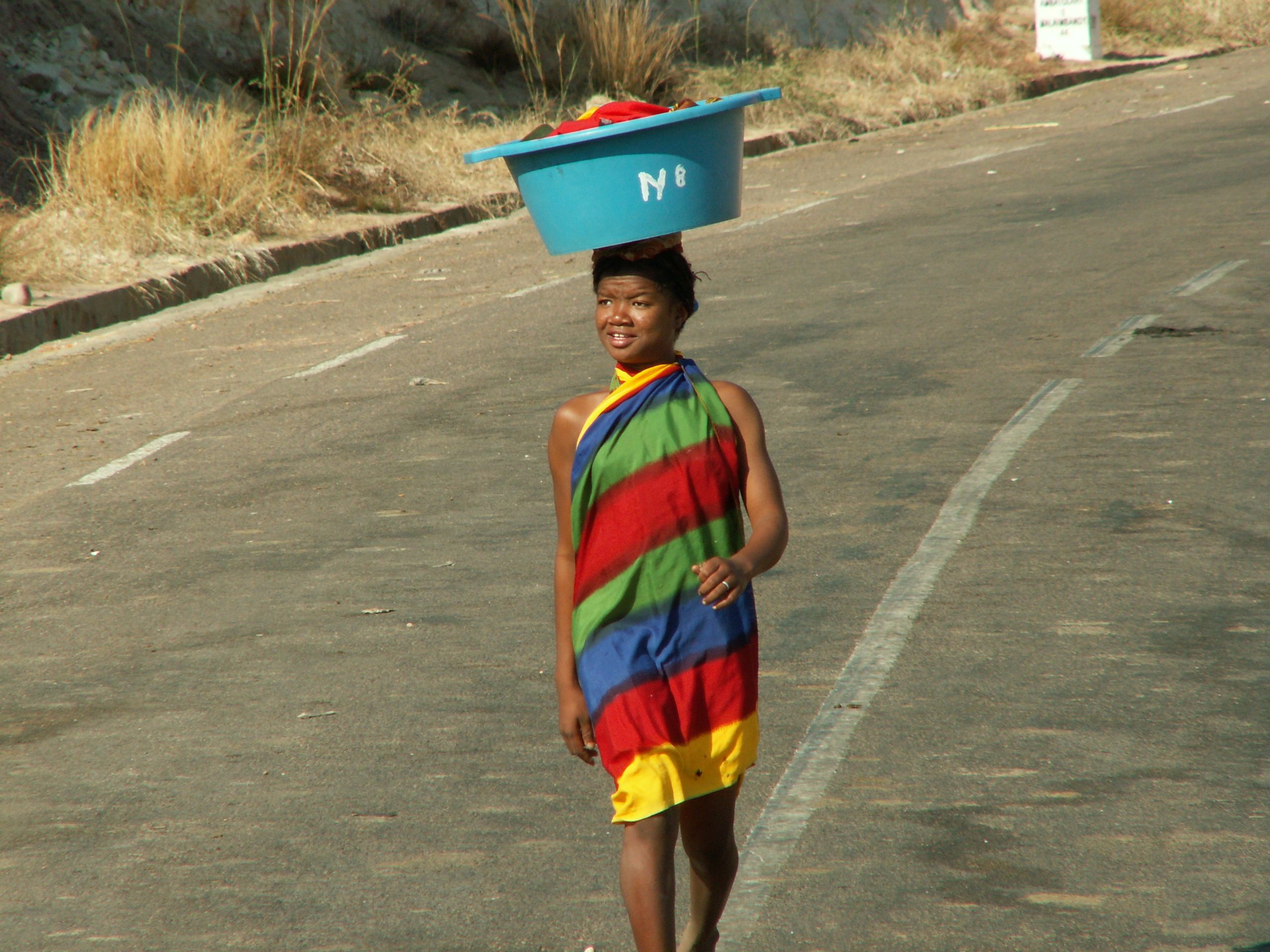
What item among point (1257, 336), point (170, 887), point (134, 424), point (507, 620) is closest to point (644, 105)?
point (170, 887)

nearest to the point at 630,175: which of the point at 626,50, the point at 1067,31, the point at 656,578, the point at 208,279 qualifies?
the point at 656,578

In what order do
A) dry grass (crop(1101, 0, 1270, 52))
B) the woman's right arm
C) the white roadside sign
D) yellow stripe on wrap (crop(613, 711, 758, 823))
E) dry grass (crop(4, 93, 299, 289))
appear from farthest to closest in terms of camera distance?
dry grass (crop(1101, 0, 1270, 52)), the white roadside sign, dry grass (crop(4, 93, 299, 289)), the woman's right arm, yellow stripe on wrap (crop(613, 711, 758, 823))

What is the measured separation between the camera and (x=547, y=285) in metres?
12.0

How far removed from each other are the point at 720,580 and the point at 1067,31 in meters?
26.5

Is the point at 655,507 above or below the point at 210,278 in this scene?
above

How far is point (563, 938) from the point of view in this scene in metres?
3.39

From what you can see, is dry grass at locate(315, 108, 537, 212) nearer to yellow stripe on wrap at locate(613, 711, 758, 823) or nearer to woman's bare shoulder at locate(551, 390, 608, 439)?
woman's bare shoulder at locate(551, 390, 608, 439)

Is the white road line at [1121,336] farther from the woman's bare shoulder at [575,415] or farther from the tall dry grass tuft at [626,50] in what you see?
the tall dry grass tuft at [626,50]

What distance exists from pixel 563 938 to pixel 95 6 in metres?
17.8

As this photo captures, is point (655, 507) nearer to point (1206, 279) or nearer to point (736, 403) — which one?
point (736, 403)

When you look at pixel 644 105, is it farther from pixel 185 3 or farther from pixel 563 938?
pixel 185 3

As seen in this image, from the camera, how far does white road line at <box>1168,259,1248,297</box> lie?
997cm

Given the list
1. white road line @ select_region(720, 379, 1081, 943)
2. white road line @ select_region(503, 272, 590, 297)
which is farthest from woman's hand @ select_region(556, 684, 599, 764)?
white road line @ select_region(503, 272, 590, 297)

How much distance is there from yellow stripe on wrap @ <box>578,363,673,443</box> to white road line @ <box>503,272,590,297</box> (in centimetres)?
874
